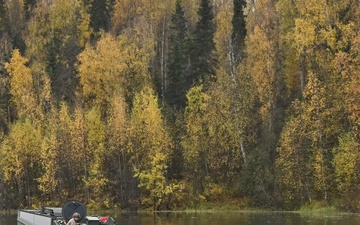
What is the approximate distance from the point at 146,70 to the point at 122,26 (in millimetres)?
22437

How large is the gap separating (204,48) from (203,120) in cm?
1874

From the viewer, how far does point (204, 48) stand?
7706 cm

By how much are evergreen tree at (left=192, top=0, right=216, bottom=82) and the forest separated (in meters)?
0.20

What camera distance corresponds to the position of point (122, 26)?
93.3 meters

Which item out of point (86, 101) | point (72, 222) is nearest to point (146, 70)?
point (86, 101)

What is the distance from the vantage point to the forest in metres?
52.6

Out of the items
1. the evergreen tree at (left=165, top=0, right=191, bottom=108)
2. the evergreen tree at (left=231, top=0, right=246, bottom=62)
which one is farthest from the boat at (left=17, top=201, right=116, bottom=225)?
the evergreen tree at (left=231, top=0, right=246, bottom=62)

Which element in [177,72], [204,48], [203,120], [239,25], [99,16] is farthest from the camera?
[99,16]

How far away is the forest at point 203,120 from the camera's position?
52594 mm

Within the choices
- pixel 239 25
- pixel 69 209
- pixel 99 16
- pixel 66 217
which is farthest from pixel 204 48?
pixel 66 217

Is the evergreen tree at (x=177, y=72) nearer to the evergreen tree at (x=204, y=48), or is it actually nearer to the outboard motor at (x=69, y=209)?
the evergreen tree at (x=204, y=48)

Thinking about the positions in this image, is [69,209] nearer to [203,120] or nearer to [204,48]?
[203,120]

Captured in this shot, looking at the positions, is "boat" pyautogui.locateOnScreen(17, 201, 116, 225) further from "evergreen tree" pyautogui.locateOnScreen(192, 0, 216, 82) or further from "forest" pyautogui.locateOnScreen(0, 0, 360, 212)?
"evergreen tree" pyautogui.locateOnScreen(192, 0, 216, 82)

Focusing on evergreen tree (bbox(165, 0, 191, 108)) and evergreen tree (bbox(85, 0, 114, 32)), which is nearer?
evergreen tree (bbox(165, 0, 191, 108))
